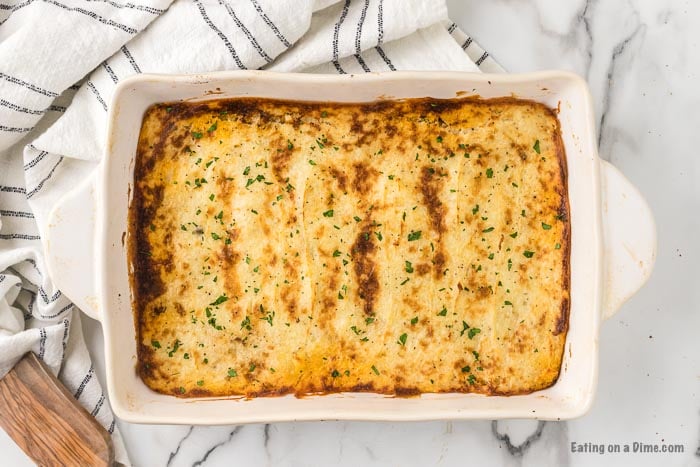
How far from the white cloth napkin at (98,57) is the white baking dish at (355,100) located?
0.20 metres

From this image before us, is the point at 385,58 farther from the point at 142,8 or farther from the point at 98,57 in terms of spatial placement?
the point at 98,57

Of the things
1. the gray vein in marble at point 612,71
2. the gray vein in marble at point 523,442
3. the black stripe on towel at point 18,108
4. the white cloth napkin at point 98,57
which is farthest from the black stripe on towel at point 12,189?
the gray vein in marble at point 612,71

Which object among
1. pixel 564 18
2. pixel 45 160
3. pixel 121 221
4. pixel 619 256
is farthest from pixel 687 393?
pixel 45 160

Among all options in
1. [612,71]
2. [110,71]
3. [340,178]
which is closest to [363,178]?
[340,178]

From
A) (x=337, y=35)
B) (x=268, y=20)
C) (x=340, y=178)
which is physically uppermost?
(x=268, y=20)

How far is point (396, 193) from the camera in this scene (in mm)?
1816

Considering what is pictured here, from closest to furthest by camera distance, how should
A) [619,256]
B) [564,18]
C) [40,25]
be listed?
1. [619,256]
2. [40,25]
3. [564,18]

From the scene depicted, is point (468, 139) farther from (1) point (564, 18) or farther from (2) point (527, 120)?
(1) point (564, 18)

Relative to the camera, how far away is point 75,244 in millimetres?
1689

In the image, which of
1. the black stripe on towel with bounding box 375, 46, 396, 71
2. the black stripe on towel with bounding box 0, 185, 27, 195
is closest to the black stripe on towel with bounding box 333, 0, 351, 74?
the black stripe on towel with bounding box 375, 46, 396, 71

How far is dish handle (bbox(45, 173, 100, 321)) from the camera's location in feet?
5.50

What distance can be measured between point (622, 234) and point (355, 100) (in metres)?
0.76

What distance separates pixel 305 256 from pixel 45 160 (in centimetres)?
79

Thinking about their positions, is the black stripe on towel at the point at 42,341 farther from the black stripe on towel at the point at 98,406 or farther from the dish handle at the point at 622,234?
the dish handle at the point at 622,234
